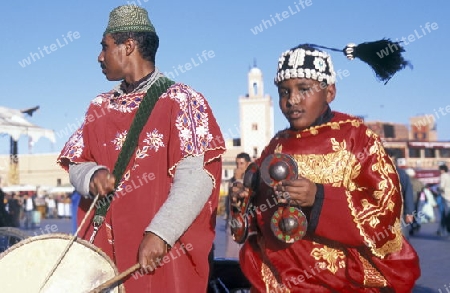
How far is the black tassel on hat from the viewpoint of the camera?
302cm

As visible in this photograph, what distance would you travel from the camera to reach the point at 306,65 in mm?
2717

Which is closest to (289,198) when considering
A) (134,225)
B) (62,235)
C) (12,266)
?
(134,225)

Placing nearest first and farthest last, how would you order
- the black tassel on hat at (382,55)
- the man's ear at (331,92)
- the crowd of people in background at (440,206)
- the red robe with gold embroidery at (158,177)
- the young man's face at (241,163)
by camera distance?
the red robe with gold embroidery at (158,177), the man's ear at (331,92), the black tassel on hat at (382,55), the young man's face at (241,163), the crowd of people in background at (440,206)

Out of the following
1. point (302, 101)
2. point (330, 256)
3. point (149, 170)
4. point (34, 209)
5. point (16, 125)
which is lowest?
point (34, 209)

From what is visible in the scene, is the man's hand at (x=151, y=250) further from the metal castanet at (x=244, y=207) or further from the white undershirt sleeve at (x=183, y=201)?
the metal castanet at (x=244, y=207)

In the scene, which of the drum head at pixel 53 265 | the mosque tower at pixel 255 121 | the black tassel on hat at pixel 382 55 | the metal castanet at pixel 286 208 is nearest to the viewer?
the drum head at pixel 53 265

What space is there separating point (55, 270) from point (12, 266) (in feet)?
0.49

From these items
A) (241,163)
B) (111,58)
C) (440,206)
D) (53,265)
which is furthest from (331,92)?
(440,206)

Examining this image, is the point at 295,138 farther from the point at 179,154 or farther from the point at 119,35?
the point at 119,35

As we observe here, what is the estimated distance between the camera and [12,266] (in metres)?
2.32

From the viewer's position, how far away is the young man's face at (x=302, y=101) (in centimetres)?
269

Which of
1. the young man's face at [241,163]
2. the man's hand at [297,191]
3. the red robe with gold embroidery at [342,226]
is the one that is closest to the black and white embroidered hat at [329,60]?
the red robe with gold embroidery at [342,226]

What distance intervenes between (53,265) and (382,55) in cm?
175

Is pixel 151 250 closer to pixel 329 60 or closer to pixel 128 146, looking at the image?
pixel 128 146
